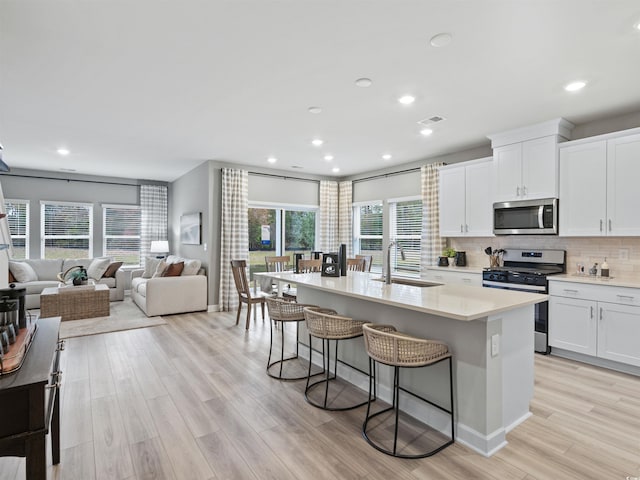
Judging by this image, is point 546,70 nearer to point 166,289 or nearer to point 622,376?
point 622,376

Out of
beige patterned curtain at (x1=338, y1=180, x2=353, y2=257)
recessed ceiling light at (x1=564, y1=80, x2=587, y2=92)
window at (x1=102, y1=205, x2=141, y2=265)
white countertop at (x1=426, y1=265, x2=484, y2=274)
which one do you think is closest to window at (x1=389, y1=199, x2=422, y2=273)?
white countertop at (x1=426, y1=265, x2=484, y2=274)

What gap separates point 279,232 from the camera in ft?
23.7

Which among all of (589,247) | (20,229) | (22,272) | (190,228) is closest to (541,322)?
(589,247)

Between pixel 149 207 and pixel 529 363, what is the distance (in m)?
8.23

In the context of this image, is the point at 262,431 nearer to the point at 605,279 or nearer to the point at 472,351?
the point at 472,351

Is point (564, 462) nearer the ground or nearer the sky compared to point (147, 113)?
nearer the ground

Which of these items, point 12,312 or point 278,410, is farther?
point 278,410

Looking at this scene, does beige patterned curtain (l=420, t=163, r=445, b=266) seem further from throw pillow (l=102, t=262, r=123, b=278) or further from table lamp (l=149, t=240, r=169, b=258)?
throw pillow (l=102, t=262, r=123, b=278)

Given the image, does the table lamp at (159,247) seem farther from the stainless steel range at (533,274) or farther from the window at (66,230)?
the stainless steel range at (533,274)

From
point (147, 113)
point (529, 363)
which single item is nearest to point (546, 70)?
point (529, 363)

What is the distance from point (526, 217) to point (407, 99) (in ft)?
7.12

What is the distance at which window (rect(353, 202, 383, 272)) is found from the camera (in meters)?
7.03

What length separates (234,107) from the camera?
371 cm

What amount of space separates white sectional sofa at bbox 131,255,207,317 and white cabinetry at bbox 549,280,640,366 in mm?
5225
